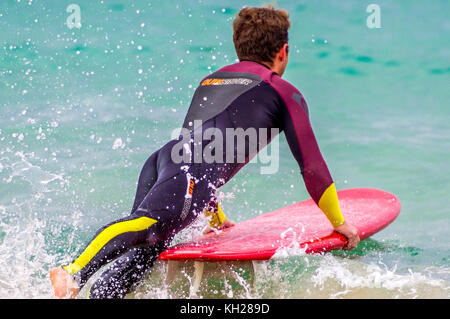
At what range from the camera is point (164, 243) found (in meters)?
2.30

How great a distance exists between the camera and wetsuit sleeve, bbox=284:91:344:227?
2311 mm


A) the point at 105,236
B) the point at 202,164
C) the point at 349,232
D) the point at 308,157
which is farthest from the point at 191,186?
the point at 349,232

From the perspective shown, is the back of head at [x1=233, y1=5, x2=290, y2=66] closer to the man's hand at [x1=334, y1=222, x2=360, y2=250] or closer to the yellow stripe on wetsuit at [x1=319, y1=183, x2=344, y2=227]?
the yellow stripe on wetsuit at [x1=319, y1=183, x2=344, y2=227]

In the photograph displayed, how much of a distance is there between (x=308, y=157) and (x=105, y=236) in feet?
2.96

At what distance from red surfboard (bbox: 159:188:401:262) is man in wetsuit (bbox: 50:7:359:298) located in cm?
12

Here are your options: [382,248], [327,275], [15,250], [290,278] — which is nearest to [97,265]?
[15,250]

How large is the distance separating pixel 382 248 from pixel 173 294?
5.40 ft

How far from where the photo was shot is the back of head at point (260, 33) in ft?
8.16

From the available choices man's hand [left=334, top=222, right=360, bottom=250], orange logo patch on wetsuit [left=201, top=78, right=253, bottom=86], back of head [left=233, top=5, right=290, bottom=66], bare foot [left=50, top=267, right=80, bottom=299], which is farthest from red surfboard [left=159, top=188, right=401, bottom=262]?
back of head [left=233, top=5, right=290, bottom=66]

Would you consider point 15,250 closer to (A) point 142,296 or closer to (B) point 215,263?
(A) point 142,296

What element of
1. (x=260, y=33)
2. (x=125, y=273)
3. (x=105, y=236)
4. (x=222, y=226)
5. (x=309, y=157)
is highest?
(x=260, y=33)

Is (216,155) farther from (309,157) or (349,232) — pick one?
(349,232)

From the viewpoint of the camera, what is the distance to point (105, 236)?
6.60 ft

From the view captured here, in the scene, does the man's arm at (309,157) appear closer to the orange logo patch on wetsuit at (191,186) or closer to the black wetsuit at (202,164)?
the black wetsuit at (202,164)
